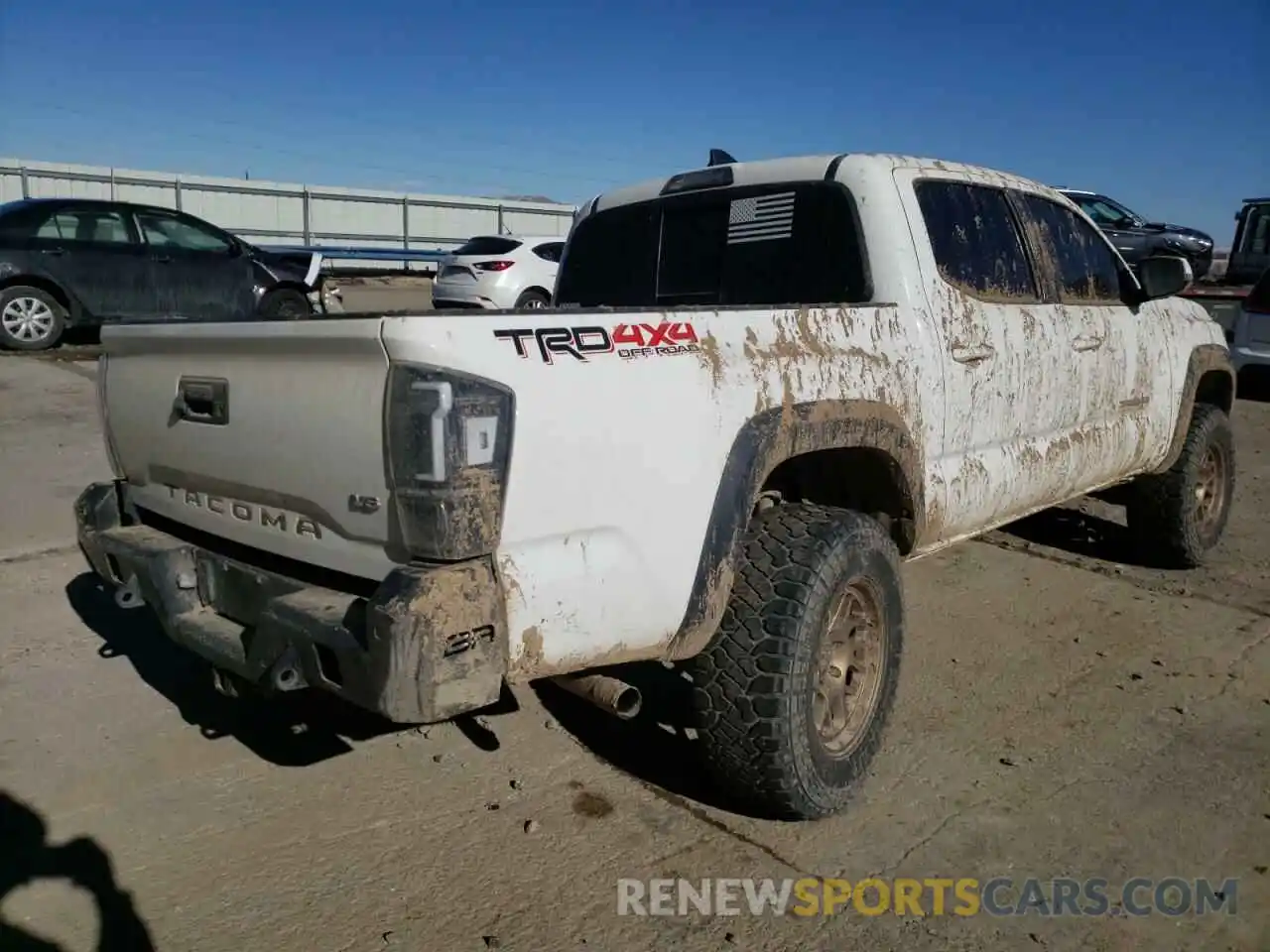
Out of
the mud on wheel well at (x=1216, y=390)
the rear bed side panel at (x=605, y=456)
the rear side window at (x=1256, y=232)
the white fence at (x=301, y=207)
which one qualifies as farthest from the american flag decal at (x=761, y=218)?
the rear side window at (x=1256, y=232)

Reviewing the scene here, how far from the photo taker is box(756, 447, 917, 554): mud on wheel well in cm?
326

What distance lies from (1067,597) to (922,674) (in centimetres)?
142

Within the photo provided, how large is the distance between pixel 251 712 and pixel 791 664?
6.89ft

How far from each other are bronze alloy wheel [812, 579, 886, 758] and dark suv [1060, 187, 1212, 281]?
17784mm

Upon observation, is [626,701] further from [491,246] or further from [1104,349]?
[491,246]

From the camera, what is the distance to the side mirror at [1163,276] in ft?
14.6

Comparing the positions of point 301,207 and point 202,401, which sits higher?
point 301,207

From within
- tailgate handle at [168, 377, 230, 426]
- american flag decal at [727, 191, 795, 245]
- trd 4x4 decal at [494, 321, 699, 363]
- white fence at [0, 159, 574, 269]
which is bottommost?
tailgate handle at [168, 377, 230, 426]

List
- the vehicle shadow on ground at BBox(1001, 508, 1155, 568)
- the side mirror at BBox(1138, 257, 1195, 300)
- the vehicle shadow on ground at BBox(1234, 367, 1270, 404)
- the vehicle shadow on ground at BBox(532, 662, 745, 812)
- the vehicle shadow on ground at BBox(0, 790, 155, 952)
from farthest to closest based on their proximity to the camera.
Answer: the vehicle shadow on ground at BBox(1234, 367, 1270, 404) → the vehicle shadow on ground at BBox(1001, 508, 1155, 568) → the side mirror at BBox(1138, 257, 1195, 300) → the vehicle shadow on ground at BBox(532, 662, 745, 812) → the vehicle shadow on ground at BBox(0, 790, 155, 952)

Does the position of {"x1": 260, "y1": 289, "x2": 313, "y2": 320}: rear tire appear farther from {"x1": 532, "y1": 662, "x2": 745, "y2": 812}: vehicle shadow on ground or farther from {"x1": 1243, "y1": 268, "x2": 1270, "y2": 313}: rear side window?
{"x1": 1243, "y1": 268, "x2": 1270, "y2": 313}: rear side window

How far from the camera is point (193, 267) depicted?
1186 cm

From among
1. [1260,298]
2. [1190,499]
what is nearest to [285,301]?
[1190,499]

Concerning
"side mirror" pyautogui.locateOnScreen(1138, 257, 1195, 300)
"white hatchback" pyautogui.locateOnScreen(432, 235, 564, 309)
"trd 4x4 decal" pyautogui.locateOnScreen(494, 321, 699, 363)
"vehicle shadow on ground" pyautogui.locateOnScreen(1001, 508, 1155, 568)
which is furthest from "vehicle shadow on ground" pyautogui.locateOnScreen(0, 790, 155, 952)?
"white hatchback" pyautogui.locateOnScreen(432, 235, 564, 309)

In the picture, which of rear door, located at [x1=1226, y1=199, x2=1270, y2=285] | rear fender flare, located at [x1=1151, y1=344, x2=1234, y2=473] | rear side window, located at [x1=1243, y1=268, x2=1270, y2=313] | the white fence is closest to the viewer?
rear fender flare, located at [x1=1151, y1=344, x2=1234, y2=473]
